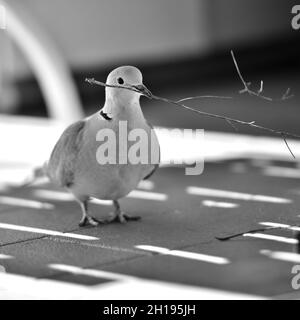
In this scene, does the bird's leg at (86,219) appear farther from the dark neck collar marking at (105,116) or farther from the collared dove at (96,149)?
the dark neck collar marking at (105,116)

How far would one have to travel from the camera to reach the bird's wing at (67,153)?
4.70 ft

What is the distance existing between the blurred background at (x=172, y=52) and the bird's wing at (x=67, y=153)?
191 centimetres

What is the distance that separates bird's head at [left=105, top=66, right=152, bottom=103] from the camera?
4.23 ft

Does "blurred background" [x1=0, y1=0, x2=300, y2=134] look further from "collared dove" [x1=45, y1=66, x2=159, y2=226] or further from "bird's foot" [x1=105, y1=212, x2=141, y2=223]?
"collared dove" [x1=45, y1=66, x2=159, y2=226]

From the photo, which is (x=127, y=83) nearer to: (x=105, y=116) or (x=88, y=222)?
(x=105, y=116)

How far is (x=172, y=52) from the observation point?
4.70 metres

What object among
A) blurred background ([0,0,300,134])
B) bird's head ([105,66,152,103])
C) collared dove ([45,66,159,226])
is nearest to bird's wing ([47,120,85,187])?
collared dove ([45,66,159,226])

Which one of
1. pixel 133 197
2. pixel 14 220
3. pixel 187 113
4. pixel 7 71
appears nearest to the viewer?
pixel 14 220

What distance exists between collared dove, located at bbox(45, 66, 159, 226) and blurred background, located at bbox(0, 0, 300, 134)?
1.94 metres

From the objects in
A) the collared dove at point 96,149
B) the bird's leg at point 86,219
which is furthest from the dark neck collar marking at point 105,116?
the bird's leg at point 86,219

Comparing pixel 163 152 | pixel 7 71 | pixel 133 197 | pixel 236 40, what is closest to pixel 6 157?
pixel 163 152
